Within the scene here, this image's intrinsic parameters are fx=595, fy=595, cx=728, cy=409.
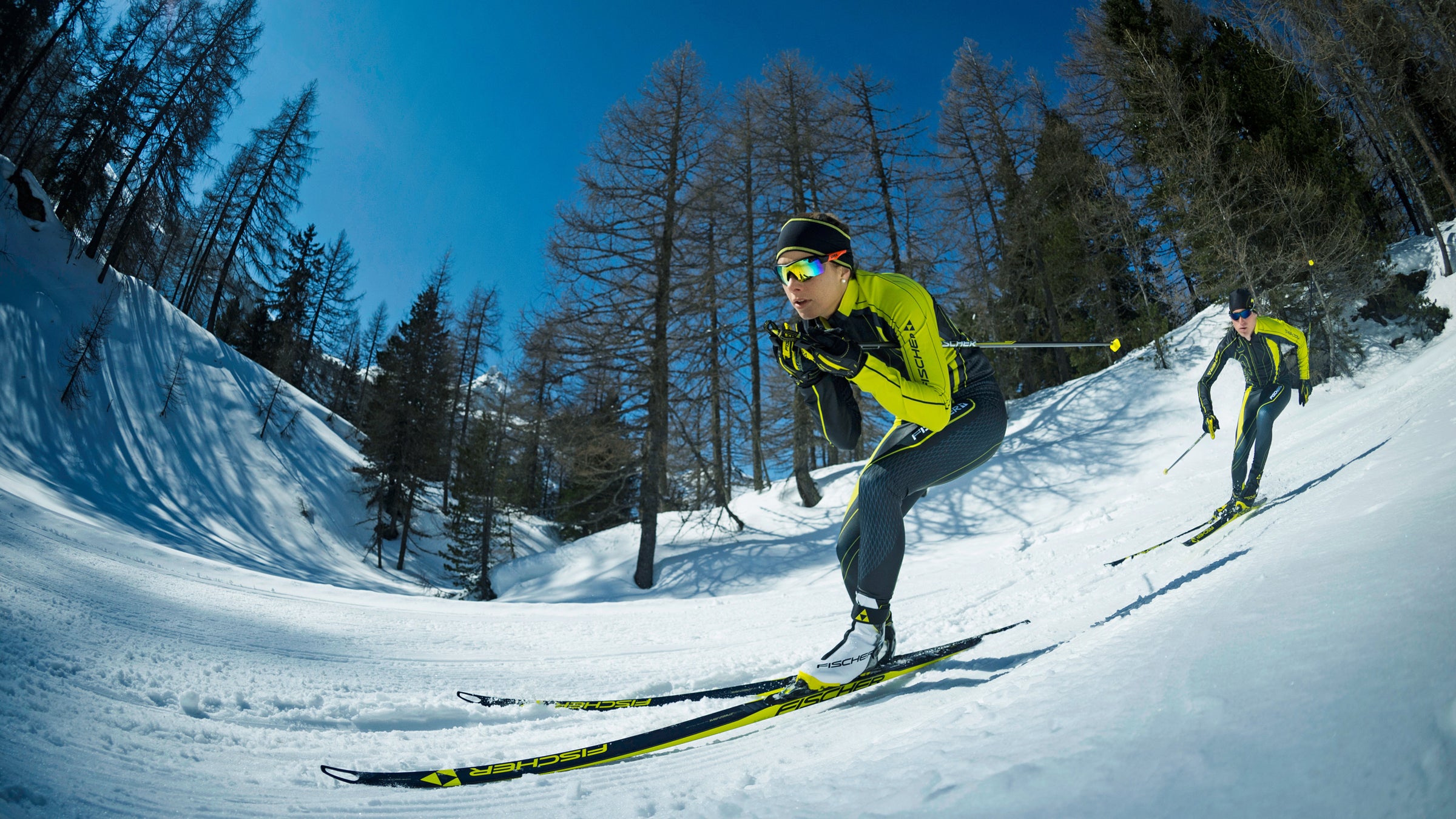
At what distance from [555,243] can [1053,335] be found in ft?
53.9

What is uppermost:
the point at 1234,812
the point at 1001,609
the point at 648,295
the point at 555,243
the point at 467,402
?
the point at 467,402

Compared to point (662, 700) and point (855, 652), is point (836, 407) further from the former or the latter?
point (662, 700)

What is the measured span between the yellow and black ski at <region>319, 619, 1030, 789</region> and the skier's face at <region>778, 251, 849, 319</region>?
1.61 m

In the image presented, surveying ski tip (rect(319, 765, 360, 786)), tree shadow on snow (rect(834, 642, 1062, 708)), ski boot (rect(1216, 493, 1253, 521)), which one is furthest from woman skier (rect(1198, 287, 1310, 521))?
ski tip (rect(319, 765, 360, 786))

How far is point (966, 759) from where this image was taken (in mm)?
1101

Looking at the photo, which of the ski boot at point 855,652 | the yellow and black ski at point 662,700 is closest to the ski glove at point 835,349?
the ski boot at point 855,652

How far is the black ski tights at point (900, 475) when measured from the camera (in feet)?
8.34

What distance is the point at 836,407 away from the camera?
9.50 ft

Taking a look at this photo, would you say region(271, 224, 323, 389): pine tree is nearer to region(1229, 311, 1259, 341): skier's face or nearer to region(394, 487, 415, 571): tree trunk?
region(394, 487, 415, 571): tree trunk

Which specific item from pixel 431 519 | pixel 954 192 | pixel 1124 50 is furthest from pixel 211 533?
pixel 1124 50

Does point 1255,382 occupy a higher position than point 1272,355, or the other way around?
point 1272,355

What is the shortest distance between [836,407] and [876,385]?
0.96 feet

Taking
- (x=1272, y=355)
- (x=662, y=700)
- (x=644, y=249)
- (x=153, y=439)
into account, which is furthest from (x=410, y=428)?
(x=1272, y=355)

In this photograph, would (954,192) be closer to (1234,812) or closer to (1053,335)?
(1053,335)
